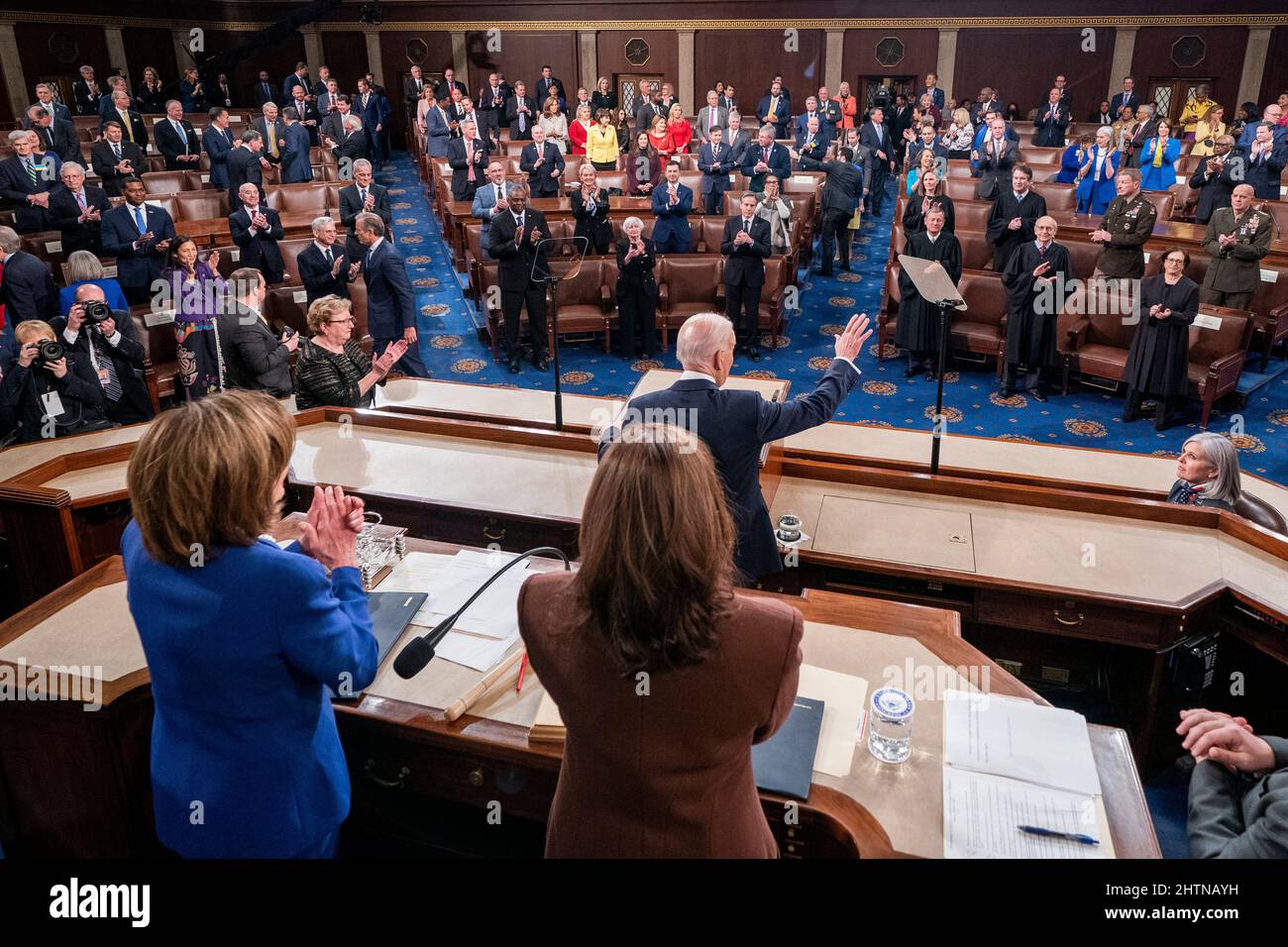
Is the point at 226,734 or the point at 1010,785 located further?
the point at 1010,785

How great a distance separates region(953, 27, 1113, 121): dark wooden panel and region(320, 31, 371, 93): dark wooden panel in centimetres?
993

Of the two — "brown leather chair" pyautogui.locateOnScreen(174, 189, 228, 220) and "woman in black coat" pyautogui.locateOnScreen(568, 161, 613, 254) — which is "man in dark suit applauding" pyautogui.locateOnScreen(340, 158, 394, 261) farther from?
"brown leather chair" pyautogui.locateOnScreen(174, 189, 228, 220)

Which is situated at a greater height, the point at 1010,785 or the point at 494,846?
the point at 1010,785

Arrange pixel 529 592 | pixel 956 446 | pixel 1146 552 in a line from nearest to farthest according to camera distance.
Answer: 1. pixel 529 592
2. pixel 1146 552
3. pixel 956 446

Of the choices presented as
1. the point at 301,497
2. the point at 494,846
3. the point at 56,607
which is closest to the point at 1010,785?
the point at 494,846

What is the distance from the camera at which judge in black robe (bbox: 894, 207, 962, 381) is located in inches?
279

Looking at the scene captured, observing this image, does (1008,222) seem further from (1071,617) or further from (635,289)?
(1071,617)

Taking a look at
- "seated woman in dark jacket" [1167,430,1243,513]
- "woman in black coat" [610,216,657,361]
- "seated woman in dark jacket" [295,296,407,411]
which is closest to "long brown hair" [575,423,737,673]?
"seated woman in dark jacket" [1167,430,1243,513]

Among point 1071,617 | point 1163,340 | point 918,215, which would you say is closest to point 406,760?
point 1071,617

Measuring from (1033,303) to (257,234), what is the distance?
5722mm

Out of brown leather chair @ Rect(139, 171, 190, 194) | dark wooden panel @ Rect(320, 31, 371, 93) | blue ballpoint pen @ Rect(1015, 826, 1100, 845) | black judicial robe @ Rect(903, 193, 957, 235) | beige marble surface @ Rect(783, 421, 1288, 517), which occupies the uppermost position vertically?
dark wooden panel @ Rect(320, 31, 371, 93)

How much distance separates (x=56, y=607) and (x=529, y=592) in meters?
1.78

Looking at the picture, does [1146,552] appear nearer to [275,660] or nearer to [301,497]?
[275,660]
